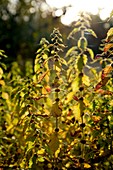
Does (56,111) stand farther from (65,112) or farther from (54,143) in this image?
(65,112)

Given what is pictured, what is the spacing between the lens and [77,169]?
2791 millimetres

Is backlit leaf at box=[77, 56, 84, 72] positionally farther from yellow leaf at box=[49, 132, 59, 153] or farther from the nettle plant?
yellow leaf at box=[49, 132, 59, 153]

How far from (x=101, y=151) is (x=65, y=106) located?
489 millimetres

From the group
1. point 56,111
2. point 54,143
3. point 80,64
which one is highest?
point 80,64

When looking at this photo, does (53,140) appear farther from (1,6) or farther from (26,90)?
(1,6)

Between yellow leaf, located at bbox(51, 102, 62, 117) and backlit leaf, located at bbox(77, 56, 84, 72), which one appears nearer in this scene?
backlit leaf, located at bbox(77, 56, 84, 72)

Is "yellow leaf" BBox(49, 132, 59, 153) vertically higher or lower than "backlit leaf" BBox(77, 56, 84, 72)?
lower

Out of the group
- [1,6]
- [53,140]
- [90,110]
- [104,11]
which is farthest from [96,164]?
[1,6]

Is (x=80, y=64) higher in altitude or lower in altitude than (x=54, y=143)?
higher

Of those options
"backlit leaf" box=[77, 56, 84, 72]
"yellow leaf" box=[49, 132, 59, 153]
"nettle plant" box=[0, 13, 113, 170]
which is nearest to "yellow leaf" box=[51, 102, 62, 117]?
"nettle plant" box=[0, 13, 113, 170]

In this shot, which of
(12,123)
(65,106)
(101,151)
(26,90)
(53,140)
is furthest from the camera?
(12,123)

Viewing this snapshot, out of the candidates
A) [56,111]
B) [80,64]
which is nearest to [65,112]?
[56,111]

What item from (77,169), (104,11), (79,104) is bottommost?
(77,169)

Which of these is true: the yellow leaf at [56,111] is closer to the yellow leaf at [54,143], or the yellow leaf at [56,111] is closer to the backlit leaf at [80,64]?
the yellow leaf at [54,143]
